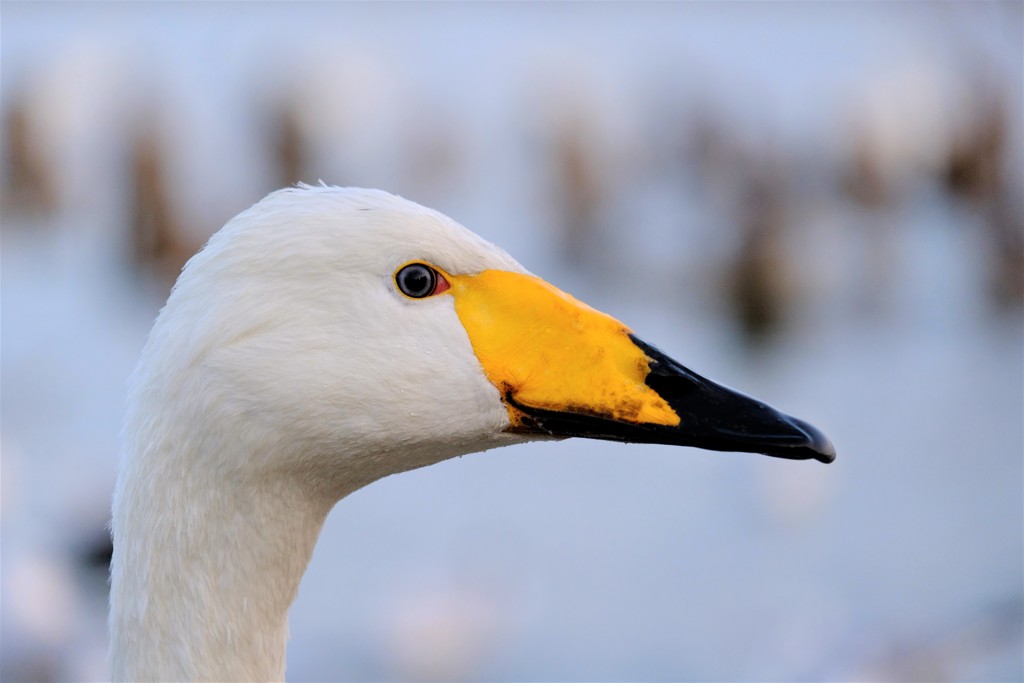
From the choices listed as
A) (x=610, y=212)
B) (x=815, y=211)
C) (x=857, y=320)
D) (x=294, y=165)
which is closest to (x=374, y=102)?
(x=294, y=165)

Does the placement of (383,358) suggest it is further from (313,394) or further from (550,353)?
(550,353)

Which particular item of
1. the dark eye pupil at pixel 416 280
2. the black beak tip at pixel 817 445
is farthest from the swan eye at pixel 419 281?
the black beak tip at pixel 817 445

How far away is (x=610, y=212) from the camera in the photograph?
8062 mm

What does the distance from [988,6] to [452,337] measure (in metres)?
6.77

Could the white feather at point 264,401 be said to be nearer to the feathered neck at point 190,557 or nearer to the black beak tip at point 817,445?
the feathered neck at point 190,557

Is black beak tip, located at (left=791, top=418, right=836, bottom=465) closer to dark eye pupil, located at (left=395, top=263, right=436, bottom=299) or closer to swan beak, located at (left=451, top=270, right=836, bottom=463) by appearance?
swan beak, located at (left=451, top=270, right=836, bottom=463)

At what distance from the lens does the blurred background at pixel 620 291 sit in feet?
15.0

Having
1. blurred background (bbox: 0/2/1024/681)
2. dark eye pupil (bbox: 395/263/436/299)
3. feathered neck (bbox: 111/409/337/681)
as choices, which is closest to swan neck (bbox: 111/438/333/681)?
feathered neck (bbox: 111/409/337/681)

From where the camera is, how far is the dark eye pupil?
6.37 ft

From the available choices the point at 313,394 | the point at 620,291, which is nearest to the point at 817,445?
the point at 313,394

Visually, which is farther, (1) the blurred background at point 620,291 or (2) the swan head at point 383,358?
(1) the blurred background at point 620,291

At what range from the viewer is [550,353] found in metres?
1.97

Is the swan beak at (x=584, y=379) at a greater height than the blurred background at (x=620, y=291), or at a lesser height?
lesser

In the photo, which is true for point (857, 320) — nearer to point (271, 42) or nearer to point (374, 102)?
point (374, 102)
